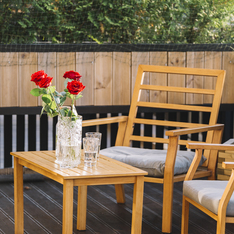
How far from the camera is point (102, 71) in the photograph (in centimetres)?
352

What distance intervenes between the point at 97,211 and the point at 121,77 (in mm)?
1253

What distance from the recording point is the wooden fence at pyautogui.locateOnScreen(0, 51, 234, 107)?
340cm

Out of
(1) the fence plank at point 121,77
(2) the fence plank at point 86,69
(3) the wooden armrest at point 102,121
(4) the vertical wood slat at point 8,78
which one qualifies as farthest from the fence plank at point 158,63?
(4) the vertical wood slat at point 8,78

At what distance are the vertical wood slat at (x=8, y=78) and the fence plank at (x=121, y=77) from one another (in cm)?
84

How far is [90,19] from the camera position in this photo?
3.64 metres

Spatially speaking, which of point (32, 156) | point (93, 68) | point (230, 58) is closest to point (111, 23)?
point (93, 68)

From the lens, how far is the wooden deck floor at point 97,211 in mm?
2521

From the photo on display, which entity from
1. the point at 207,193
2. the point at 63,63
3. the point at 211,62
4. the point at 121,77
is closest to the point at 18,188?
the point at 207,193

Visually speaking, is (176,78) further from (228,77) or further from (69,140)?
(69,140)

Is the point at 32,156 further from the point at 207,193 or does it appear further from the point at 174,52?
the point at 174,52

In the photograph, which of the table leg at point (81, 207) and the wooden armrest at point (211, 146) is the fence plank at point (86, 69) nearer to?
the table leg at point (81, 207)

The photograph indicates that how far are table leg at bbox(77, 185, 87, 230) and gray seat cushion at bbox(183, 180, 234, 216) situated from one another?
63 centimetres

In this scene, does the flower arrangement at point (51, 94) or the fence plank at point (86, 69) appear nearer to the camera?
the flower arrangement at point (51, 94)

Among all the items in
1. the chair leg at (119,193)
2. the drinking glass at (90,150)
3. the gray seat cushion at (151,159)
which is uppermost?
the drinking glass at (90,150)
